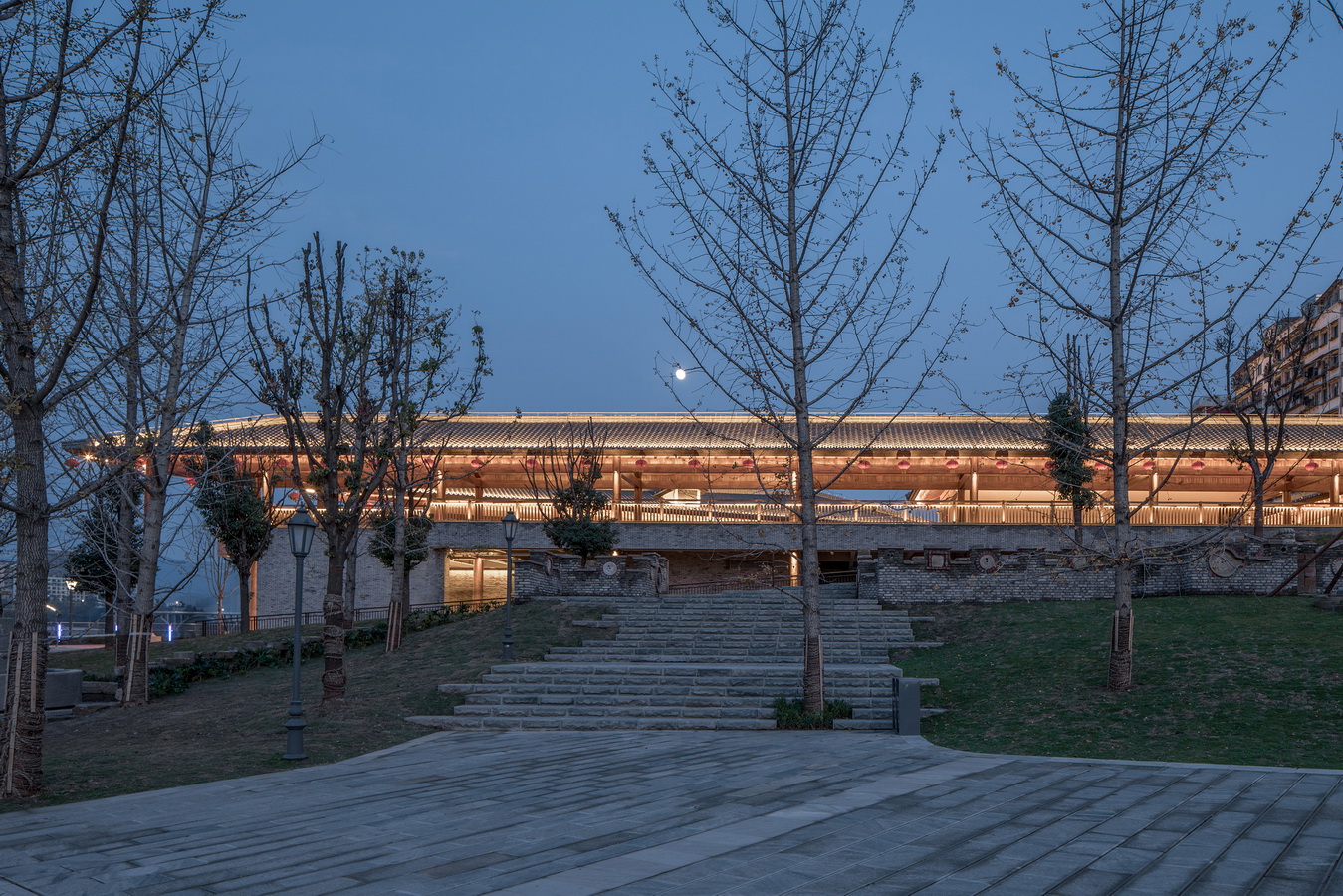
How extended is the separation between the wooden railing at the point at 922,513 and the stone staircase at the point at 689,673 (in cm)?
717

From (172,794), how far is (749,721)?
25.6 feet

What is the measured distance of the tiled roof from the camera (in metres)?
36.6

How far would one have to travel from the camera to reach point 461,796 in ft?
28.2

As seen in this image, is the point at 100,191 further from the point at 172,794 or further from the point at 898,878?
the point at 898,878

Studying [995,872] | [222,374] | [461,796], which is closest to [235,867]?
[461,796]

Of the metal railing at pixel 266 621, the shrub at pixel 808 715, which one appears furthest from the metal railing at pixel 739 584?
the shrub at pixel 808 715

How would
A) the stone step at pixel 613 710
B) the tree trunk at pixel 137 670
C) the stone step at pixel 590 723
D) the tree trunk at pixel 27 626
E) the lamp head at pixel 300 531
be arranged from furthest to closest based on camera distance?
the tree trunk at pixel 137 670 < the stone step at pixel 613 710 < the stone step at pixel 590 723 < the lamp head at pixel 300 531 < the tree trunk at pixel 27 626

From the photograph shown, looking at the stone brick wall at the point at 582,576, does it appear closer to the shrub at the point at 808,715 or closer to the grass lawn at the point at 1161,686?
the grass lawn at the point at 1161,686

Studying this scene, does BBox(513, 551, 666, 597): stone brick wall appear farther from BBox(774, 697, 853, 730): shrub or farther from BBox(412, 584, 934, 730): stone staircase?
BBox(774, 697, 853, 730): shrub

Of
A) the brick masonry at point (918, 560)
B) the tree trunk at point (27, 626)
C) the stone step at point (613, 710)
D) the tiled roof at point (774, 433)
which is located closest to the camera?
the tree trunk at point (27, 626)

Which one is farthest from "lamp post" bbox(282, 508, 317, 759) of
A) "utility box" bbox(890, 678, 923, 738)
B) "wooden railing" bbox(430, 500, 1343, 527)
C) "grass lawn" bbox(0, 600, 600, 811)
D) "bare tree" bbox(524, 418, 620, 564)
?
"wooden railing" bbox(430, 500, 1343, 527)

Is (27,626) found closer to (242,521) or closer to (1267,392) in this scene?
(242,521)

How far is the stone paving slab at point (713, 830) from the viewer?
18.4ft

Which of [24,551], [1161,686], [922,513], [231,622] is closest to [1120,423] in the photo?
[1161,686]
